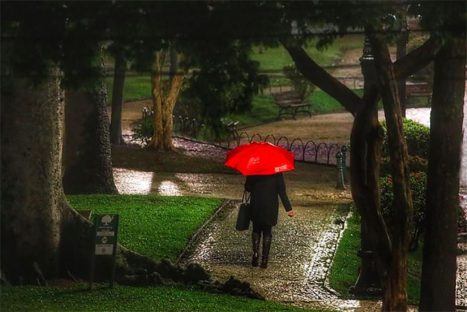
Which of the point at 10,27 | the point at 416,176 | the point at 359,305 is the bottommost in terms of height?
the point at 359,305

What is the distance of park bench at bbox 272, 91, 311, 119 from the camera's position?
35375mm

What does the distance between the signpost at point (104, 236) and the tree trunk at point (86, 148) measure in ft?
24.1

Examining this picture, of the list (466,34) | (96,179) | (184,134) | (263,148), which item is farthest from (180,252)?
(184,134)

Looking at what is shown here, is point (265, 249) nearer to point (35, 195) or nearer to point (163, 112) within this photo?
point (35, 195)

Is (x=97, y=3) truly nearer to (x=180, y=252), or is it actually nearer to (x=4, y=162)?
(x=4, y=162)

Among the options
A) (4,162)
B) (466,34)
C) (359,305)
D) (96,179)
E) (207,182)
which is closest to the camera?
(466,34)

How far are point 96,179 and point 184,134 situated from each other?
11.7 meters

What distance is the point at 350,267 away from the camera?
14.4 m

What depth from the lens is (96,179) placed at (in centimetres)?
1884

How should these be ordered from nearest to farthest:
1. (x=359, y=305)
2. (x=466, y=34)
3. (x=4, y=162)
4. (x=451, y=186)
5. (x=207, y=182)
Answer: (x=466, y=34) < (x=451, y=186) < (x=4, y=162) < (x=359, y=305) < (x=207, y=182)

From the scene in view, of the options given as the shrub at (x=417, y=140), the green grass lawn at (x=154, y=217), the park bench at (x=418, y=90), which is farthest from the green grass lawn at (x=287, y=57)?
the green grass lawn at (x=154, y=217)

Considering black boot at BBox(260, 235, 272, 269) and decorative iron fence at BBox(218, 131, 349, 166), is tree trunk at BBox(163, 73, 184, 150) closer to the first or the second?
decorative iron fence at BBox(218, 131, 349, 166)

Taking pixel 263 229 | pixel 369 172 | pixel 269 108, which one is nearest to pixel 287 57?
pixel 269 108

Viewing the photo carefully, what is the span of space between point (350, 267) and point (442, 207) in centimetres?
374
